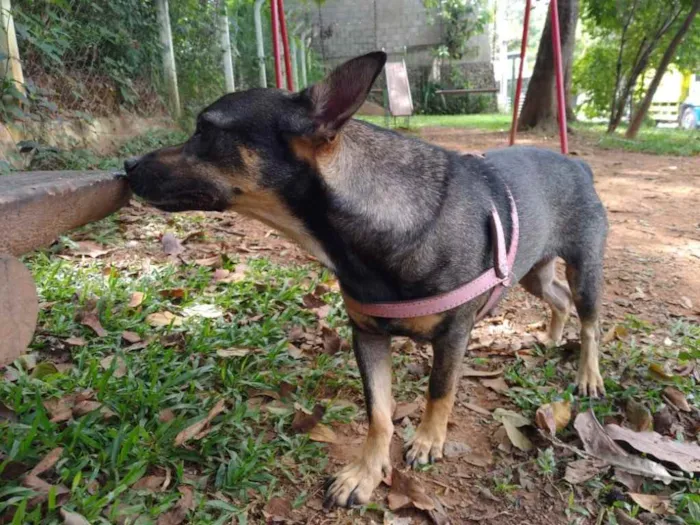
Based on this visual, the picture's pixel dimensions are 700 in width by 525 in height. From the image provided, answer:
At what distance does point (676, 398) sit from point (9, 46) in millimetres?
5158

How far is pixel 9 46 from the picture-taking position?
4398mm

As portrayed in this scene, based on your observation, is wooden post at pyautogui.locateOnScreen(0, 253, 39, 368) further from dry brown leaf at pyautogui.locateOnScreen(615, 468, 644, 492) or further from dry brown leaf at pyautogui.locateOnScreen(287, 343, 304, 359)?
dry brown leaf at pyautogui.locateOnScreen(615, 468, 644, 492)

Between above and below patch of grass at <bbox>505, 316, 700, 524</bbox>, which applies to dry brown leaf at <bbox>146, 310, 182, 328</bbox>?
above

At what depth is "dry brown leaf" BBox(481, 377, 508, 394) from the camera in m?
3.06

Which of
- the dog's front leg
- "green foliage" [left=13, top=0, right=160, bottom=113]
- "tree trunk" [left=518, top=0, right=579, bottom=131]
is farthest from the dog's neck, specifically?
"tree trunk" [left=518, top=0, right=579, bottom=131]

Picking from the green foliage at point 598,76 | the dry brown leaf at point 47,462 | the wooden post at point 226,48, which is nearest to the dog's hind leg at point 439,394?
the dry brown leaf at point 47,462

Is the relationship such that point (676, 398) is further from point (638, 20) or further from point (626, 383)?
point (638, 20)

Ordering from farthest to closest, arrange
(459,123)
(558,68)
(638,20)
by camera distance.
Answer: (459,123) → (638,20) → (558,68)

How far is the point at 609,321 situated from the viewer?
383cm

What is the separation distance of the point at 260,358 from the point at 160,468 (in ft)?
3.10

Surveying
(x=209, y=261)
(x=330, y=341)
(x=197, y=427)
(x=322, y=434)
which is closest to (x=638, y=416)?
(x=322, y=434)

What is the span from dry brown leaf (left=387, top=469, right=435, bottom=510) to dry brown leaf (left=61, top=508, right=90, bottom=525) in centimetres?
114

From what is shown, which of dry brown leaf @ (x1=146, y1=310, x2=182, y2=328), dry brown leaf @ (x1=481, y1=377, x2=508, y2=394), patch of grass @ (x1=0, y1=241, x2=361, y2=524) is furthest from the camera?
dry brown leaf @ (x1=146, y1=310, x2=182, y2=328)

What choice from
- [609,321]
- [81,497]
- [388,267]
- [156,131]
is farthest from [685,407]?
[156,131]
